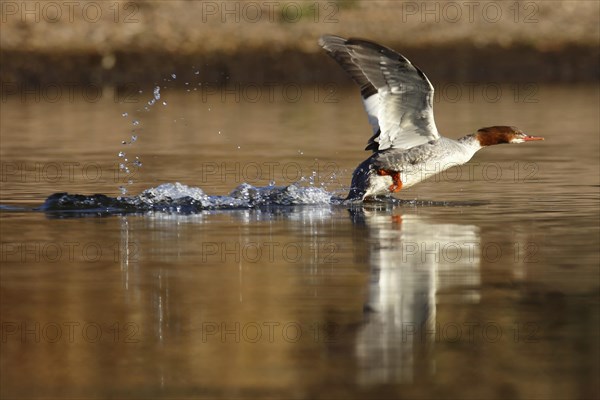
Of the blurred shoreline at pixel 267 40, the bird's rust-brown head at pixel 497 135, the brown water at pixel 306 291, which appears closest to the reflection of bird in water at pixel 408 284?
the brown water at pixel 306 291

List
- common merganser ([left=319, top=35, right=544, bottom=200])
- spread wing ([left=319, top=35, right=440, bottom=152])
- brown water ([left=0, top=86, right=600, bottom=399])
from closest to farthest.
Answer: brown water ([left=0, top=86, right=600, bottom=399])
spread wing ([left=319, top=35, right=440, bottom=152])
common merganser ([left=319, top=35, right=544, bottom=200])

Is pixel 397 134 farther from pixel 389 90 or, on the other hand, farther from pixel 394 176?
pixel 389 90

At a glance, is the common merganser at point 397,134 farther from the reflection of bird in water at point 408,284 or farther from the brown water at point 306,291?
the reflection of bird in water at point 408,284

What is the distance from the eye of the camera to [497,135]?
42.8ft

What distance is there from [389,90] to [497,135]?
136 centimetres

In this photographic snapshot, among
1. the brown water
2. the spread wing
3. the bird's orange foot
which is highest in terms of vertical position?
the spread wing

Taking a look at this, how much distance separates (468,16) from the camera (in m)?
34.3

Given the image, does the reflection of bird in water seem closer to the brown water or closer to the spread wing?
the brown water

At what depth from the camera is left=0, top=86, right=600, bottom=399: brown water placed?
256 inches

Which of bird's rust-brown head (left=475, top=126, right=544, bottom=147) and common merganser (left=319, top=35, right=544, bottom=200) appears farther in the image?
bird's rust-brown head (left=475, top=126, right=544, bottom=147)

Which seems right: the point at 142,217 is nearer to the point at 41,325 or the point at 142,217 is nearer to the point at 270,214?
the point at 270,214

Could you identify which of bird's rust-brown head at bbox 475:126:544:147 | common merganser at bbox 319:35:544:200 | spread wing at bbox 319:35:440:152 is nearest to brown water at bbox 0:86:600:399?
common merganser at bbox 319:35:544:200

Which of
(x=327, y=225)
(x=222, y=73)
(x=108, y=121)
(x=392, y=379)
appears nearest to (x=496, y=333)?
(x=392, y=379)

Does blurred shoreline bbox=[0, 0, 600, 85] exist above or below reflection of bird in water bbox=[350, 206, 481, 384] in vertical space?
above
